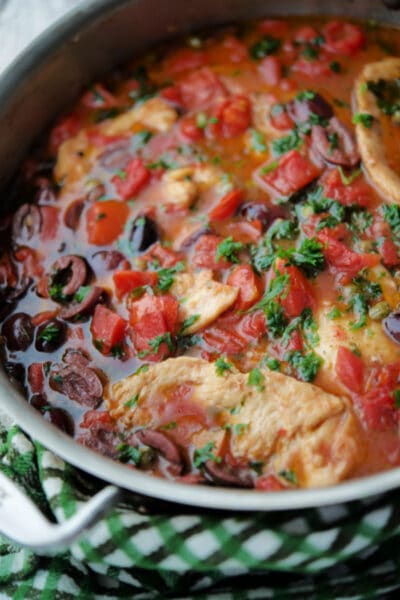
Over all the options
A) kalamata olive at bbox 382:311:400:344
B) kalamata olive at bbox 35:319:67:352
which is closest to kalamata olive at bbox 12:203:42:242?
kalamata olive at bbox 35:319:67:352

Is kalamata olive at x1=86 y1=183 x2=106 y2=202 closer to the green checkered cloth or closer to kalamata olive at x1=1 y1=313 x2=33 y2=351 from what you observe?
kalamata olive at x1=1 y1=313 x2=33 y2=351

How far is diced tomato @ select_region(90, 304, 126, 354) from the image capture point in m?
4.37

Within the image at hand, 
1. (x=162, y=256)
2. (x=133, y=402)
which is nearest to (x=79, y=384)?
(x=133, y=402)

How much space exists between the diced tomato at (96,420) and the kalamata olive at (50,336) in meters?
0.49

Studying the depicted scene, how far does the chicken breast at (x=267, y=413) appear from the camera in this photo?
151 inches

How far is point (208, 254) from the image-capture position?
459 cm

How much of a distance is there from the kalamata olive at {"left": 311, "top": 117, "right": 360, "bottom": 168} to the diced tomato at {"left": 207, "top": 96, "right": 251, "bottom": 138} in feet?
1.58

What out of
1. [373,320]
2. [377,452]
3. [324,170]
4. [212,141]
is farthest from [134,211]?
[377,452]

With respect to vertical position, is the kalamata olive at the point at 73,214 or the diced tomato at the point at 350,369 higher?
the kalamata olive at the point at 73,214

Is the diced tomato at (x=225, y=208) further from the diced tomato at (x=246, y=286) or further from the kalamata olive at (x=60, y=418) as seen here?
the kalamata olive at (x=60, y=418)

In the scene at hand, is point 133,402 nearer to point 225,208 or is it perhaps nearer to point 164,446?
point 164,446

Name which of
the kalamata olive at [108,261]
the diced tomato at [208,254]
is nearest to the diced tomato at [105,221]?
the kalamata olive at [108,261]

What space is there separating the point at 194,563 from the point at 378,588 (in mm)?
888

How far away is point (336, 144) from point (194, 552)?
2.65 meters
